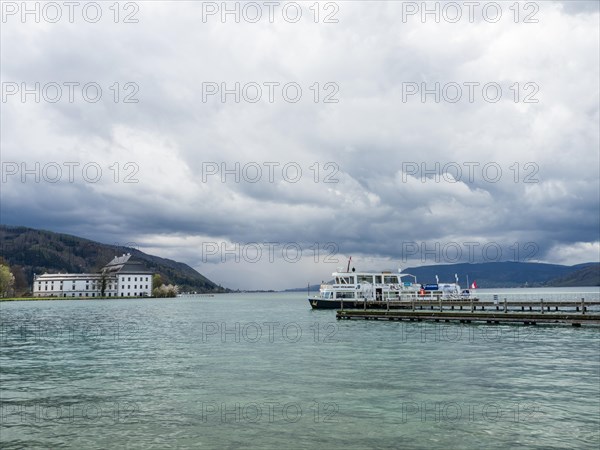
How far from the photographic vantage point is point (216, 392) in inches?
885

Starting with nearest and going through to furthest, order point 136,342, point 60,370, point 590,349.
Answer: point 60,370
point 590,349
point 136,342

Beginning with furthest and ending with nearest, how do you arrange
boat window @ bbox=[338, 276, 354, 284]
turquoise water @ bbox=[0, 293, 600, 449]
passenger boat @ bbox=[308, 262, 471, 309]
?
boat window @ bbox=[338, 276, 354, 284]
passenger boat @ bbox=[308, 262, 471, 309]
turquoise water @ bbox=[0, 293, 600, 449]

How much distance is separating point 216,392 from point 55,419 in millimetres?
6778

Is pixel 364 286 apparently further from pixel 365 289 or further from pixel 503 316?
pixel 503 316

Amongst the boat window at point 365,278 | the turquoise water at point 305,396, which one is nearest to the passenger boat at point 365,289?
the boat window at point 365,278

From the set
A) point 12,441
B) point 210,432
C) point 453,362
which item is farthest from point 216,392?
point 453,362

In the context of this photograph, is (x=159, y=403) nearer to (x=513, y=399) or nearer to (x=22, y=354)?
(x=513, y=399)

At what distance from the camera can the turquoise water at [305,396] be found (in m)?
15.8

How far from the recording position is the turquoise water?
15.8 metres

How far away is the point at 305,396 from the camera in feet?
69.6

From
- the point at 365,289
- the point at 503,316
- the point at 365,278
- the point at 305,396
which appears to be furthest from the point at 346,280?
the point at 305,396

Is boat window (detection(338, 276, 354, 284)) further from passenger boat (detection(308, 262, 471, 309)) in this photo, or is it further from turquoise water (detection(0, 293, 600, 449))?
turquoise water (detection(0, 293, 600, 449))

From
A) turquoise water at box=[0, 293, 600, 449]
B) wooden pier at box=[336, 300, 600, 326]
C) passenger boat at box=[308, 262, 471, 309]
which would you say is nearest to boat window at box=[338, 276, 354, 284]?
passenger boat at box=[308, 262, 471, 309]

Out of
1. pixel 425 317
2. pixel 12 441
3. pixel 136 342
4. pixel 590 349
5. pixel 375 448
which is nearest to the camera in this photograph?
pixel 375 448
